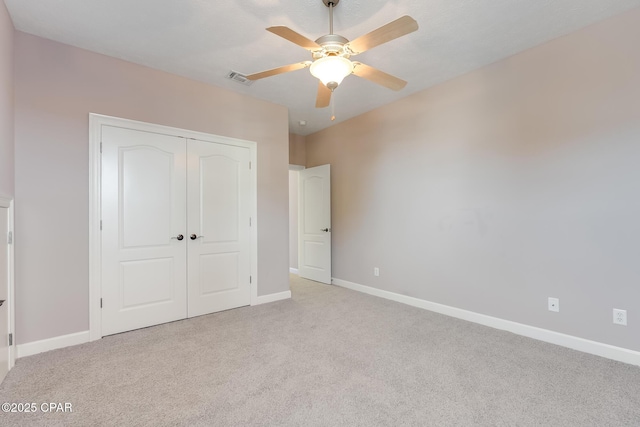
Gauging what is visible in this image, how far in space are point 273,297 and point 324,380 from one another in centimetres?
204

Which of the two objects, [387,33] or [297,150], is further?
[297,150]

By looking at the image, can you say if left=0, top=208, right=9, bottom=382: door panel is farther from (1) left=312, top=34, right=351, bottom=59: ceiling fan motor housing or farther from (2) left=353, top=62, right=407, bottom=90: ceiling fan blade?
(2) left=353, top=62, right=407, bottom=90: ceiling fan blade

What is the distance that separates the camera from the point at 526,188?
282cm

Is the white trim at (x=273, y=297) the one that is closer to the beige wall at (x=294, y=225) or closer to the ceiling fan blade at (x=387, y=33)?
the beige wall at (x=294, y=225)

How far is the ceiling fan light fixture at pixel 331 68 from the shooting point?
1885mm

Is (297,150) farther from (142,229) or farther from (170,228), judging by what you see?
(142,229)

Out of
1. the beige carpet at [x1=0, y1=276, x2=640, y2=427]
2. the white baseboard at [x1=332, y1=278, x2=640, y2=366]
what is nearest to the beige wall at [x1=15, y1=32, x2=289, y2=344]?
the beige carpet at [x1=0, y1=276, x2=640, y2=427]

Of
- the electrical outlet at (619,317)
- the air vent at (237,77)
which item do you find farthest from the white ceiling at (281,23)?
the electrical outlet at (619,317)

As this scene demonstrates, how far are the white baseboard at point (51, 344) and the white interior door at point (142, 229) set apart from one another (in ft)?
0.58

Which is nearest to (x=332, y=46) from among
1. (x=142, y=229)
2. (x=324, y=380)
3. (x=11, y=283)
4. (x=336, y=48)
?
(x=336, y=48)

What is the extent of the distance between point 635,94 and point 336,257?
152 inches

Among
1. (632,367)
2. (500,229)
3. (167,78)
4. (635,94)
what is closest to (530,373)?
(632,367)

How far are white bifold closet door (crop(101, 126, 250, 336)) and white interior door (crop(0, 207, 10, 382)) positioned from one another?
692 mm

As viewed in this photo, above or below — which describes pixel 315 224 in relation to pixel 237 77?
below
